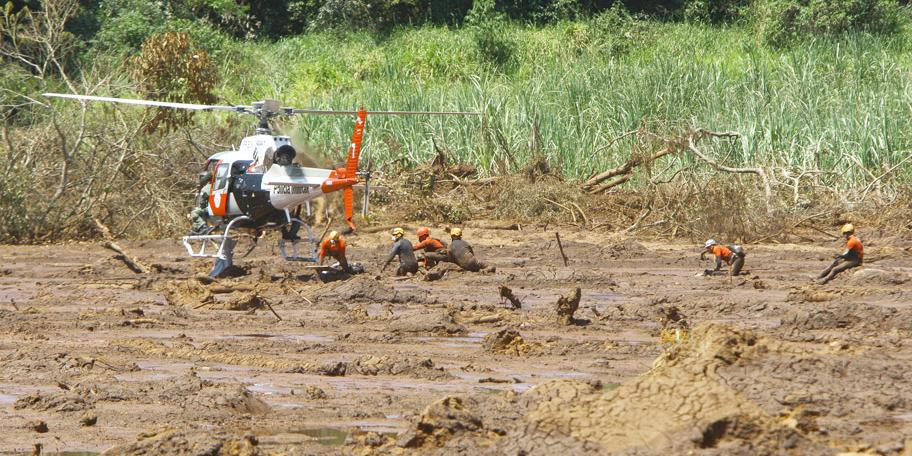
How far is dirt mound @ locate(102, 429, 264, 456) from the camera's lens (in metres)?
5.72

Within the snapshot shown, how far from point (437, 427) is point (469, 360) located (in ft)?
9.45

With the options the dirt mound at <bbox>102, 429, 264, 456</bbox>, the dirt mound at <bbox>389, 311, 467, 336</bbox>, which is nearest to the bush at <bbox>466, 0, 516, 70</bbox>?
the dirt mound at <bbox>389, 311, 467, 336</bbox>

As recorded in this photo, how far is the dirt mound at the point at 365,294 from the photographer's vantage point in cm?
1203

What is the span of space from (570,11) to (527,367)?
25731 millimetres

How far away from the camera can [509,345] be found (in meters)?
9.04

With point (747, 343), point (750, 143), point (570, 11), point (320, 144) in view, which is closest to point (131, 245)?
point (320, 144)

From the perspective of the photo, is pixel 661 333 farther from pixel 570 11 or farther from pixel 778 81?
pixel 570 11

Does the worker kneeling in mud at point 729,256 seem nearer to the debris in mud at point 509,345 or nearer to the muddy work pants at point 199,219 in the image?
the debris in mud at point 509,345

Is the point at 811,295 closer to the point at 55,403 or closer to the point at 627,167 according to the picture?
the point at 55,403

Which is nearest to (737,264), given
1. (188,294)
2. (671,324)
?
(671,324)

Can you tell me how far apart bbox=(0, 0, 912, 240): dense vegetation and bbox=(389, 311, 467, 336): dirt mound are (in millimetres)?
8975

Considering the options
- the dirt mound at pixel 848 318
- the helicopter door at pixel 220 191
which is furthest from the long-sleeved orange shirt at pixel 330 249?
the dirt mound at pixel 848 318

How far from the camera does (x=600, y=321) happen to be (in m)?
10.4

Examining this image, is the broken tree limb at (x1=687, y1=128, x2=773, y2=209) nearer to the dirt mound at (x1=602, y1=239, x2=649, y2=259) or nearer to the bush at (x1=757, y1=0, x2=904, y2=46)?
the dirt mound at (x1=602, y1=239, x2=649, y2=259)
